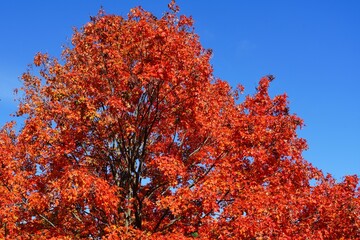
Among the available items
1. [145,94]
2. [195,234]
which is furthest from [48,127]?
[195,234]

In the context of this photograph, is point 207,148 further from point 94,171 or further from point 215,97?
point 94,171

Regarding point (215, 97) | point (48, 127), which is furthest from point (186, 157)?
point (48, 127)

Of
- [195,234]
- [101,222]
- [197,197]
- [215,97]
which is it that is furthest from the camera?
[215,97]

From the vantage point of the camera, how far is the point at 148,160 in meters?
19.3

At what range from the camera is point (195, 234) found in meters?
17.7

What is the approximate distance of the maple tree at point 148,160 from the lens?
16109mm

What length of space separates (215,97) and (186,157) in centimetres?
397

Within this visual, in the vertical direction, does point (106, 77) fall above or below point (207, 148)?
above

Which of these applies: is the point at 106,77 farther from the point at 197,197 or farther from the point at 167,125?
the point at 197,197

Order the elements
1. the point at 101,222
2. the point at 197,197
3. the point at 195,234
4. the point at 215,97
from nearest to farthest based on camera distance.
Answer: the point at 197,197 → the point at 195,234 → the point at 101,222 → the point at 215,97

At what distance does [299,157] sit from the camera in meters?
22.7

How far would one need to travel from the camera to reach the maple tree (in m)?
16.1

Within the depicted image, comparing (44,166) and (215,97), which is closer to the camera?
(44,166)

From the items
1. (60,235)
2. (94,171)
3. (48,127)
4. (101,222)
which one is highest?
(48,127)
